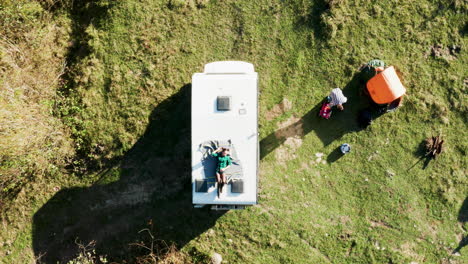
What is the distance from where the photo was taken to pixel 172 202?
34.8ft

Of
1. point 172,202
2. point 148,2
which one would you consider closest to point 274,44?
point 148,2

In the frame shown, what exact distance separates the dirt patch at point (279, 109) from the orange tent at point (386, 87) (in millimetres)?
2492

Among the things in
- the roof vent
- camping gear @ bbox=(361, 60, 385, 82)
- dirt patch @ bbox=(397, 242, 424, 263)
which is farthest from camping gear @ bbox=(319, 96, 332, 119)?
dirt patch @ bbox=(397, 242, 424, 263)

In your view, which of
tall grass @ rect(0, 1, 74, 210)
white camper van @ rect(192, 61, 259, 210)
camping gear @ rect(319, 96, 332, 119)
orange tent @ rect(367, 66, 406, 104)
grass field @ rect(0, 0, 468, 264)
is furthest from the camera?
grass field @ rect(0, 0, 468, 264)

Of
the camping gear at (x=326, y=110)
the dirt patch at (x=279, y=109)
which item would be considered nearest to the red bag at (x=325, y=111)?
the camping gear at (x=326, y=110)

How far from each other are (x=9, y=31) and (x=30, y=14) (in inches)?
33.0

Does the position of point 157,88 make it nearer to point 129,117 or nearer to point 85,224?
point 129,117

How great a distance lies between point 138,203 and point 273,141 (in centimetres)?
464

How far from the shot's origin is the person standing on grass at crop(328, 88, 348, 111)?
10.0 metres

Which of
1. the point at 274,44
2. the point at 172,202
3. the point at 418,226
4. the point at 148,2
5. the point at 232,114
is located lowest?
the point at 418,226

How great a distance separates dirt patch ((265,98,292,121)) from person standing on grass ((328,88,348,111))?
4.21 feet

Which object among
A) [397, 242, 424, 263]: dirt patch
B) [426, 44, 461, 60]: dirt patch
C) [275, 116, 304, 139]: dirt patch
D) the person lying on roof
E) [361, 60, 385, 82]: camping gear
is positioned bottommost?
[397, 242, 424, 263]: dirt patch

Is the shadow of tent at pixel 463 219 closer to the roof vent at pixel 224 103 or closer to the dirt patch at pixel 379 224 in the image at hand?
the dirt patch at pixel 379 224

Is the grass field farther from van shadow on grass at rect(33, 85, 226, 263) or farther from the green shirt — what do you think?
the green shirt
